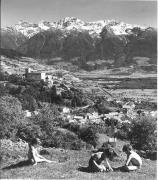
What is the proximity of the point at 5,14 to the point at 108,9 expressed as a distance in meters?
3.69

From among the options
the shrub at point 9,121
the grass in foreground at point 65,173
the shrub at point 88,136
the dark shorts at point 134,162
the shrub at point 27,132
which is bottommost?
the shrub at point 88,136

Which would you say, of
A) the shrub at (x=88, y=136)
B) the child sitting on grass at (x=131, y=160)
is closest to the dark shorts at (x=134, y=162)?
the child sitting on grass at (x=131, y=160)

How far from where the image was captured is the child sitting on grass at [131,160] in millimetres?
10133

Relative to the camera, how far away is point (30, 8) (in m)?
14.8

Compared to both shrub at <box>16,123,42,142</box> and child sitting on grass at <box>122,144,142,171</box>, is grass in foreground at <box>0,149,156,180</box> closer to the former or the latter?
child sitting on grass at <box>122,144,142,171</box>

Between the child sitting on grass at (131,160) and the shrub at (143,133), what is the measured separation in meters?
6.31

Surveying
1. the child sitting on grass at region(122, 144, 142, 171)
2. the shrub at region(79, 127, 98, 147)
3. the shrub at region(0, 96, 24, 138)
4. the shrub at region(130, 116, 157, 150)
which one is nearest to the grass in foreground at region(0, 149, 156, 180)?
the child sitting on grass at region(122, 144, 142, 171)

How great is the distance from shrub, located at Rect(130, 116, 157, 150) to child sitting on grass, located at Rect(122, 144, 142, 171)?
6315 mm

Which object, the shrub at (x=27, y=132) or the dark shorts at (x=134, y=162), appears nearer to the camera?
the dark shorts at (x=134, y=162)

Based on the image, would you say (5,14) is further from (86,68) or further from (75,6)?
(86,68)

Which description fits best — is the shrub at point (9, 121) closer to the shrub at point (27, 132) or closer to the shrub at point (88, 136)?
the shrub at point (27, 132)

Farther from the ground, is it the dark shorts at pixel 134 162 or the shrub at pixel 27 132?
the shrub at pixel 27 132

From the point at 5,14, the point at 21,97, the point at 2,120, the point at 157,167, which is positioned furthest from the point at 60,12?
the point at 21,97

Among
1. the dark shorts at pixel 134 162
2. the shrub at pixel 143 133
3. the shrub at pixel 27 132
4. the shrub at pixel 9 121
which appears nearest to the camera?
the dark shorts at pixel 134 162
